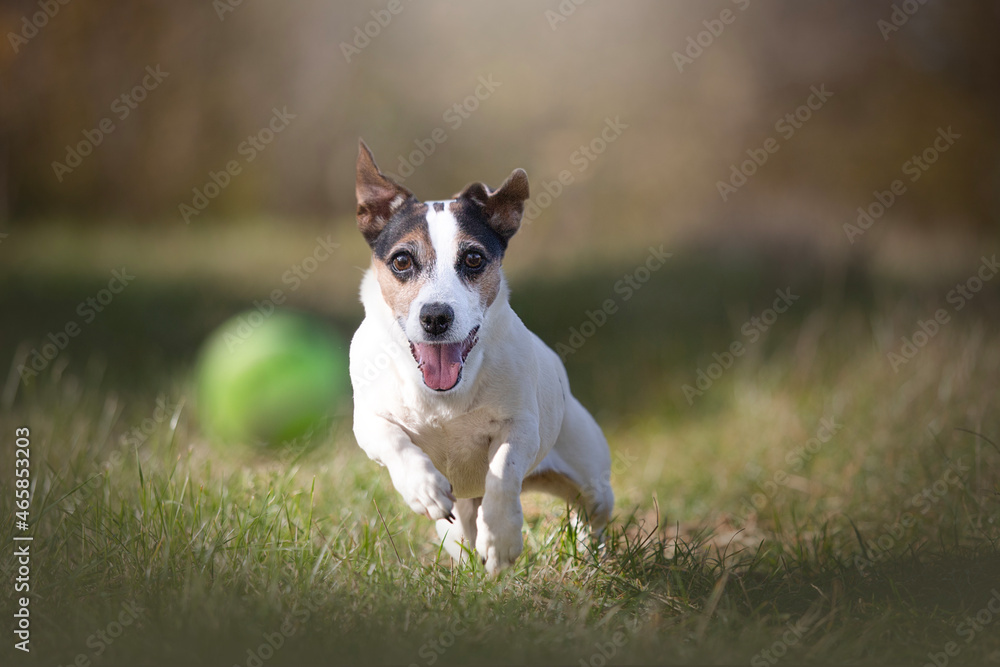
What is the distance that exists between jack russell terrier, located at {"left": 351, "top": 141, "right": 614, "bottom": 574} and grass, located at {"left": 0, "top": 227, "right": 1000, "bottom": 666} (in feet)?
1.35

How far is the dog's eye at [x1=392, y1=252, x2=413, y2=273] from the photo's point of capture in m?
3.13

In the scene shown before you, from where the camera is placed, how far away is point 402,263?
314 centimetres

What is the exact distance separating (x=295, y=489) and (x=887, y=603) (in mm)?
2538

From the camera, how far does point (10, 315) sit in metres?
7.93

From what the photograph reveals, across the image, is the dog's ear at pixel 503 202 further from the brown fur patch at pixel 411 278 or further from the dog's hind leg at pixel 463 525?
the dog's hind leg at pixel 463 525

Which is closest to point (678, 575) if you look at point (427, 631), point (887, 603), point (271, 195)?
point (887, 603)

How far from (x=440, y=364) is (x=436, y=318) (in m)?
0.17

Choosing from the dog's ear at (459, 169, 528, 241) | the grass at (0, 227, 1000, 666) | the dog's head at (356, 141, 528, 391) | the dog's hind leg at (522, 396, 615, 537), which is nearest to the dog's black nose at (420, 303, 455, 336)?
the dog's head at (356, 141, 528, 391)

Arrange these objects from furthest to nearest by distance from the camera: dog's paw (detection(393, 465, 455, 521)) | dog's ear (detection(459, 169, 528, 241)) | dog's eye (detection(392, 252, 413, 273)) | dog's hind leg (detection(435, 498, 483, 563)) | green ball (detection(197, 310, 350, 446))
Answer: green ball (detection(197, 310, 350, 446))
dog's hind leg (detection(435, 498, 483, 563))
dog's ear (detection(459, 169, 528, 241))
dog's eye (detection(392, 252, 413, 273))
dog's paw (detection(393, 465, 455, 521))

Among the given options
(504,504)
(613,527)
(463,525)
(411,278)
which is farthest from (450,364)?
(613,527)

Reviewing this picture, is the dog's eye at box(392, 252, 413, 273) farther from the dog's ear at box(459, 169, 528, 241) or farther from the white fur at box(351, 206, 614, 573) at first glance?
the dog's ear at box(459, 169, 528, 241)

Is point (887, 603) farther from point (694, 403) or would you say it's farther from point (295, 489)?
point (694, 403)

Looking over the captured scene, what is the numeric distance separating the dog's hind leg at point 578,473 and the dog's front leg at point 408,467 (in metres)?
0.80

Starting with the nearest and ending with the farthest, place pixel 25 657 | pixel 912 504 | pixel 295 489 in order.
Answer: pixel 25 657, pixel 295 489, pixel 912 504
